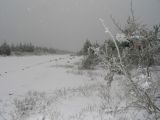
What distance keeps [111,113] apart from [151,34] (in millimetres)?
2156

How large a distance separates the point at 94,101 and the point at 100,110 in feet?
3.58

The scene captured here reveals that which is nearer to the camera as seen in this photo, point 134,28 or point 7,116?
point 134,28

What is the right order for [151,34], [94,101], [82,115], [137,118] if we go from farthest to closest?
1. [94,101]
2. [82,115]
3. [137,118]
4. [151,34]

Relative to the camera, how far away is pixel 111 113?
4.64 m

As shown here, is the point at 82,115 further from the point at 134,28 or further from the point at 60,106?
the point at 134,28

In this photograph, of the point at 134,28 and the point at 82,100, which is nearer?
the point at 134,28

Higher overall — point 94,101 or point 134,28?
point 134,28

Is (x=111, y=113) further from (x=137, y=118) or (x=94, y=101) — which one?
(x=94, y=101)

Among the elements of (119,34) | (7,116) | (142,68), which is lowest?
(7,116)

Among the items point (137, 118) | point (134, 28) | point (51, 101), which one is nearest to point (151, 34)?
point (134, 28)

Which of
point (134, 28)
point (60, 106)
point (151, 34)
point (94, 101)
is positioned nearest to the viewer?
point (134, 28)

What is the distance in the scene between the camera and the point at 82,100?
20.2 ft

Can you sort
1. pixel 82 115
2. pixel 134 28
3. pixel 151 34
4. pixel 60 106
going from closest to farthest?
pixel 134 28 → pixel 151 34 → pixel 82 115 → pixel 60 106

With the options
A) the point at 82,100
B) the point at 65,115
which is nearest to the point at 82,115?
the point at 65,115
